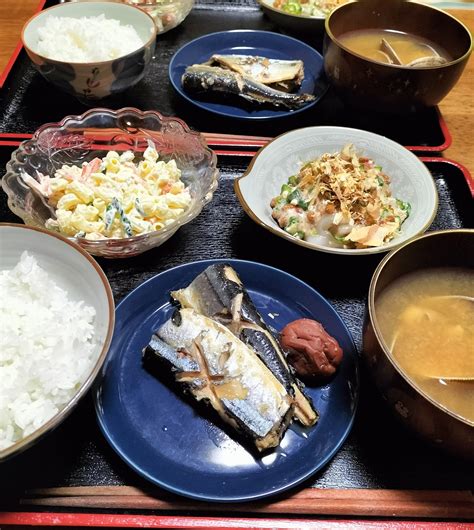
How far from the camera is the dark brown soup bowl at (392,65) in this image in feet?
6.57

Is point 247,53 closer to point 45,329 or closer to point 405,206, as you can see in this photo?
point 405,206

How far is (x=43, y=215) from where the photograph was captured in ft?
5.69

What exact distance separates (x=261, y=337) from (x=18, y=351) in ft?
1.98

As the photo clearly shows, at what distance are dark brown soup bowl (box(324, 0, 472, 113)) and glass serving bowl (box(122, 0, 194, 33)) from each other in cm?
81

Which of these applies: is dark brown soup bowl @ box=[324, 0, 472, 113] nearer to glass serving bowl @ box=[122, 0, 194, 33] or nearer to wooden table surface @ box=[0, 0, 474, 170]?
wooden table surface @ box=[0, 0, 474, 170]

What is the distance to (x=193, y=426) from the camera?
1.30 metres

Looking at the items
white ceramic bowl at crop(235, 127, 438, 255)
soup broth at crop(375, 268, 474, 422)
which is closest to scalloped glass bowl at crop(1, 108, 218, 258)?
white ceramic bowl at crop(235, 127, 438, 255)

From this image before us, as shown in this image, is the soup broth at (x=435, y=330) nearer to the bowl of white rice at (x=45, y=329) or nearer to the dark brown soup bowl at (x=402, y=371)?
the dark brown soup bowl at (x=402, y=371)

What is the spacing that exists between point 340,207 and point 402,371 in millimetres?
745

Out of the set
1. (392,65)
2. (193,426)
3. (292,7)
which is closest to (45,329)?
(193,426)

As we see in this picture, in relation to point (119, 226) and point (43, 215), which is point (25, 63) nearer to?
point (43, 215)

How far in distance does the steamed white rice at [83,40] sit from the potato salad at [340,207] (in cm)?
99

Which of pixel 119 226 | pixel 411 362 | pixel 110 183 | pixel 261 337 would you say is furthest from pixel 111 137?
Result: pixel 411 362

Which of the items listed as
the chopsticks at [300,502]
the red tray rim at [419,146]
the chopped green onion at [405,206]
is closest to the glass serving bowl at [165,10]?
the red tray rim at [419,146]
